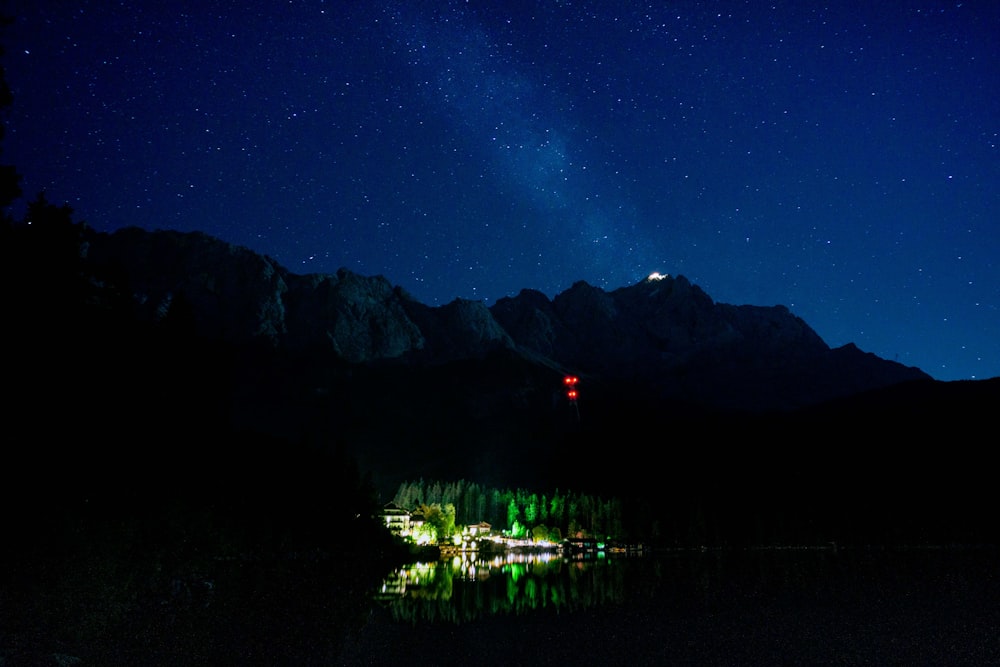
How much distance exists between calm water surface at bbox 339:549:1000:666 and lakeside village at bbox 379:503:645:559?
8777 cm

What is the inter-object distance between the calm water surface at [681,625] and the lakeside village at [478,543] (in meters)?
A: 87.8

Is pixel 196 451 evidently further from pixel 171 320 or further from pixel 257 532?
pixel 257 532

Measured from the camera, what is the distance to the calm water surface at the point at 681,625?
24406 millimetres

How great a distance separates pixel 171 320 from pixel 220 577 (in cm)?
2086

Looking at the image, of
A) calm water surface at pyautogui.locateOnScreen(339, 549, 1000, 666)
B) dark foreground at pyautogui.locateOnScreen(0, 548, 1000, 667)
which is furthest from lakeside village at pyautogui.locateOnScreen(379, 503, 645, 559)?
dark foreground at pyautogui.locateOnScreen(0, 548, 1000, 667)

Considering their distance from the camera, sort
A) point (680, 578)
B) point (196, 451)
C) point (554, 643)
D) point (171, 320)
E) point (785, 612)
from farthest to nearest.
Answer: point (680, 578) → point (196, 451) → point (171, 320) → point (785, 612) → point (554, 643)

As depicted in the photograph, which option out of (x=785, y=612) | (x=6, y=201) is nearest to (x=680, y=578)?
(x=785, y=612)

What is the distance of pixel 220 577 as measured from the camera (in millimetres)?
56125

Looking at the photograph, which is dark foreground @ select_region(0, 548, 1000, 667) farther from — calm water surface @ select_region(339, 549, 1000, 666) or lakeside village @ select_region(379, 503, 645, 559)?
lakeside village @ select_region(379, 503, 645, 559)

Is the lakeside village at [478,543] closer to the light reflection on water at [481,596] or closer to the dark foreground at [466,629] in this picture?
the light reflection on water at [481,596]

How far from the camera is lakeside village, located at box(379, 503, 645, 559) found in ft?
490

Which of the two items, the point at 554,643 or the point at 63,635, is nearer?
the point at 63,635

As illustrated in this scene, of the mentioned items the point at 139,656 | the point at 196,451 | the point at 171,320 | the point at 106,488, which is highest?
the point at 171,320

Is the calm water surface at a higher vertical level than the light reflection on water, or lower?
higher
